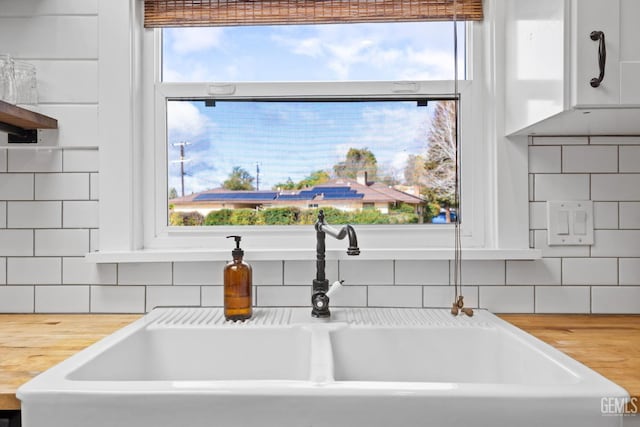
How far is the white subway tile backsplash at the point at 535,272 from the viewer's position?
1486 mm

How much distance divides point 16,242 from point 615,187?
1.91 meters

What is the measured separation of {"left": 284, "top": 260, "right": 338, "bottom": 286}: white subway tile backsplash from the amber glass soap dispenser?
189 millimetres

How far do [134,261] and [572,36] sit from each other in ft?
4.35

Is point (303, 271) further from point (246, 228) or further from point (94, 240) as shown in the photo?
point (94, 240)

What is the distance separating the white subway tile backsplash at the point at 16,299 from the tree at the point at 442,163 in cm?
135

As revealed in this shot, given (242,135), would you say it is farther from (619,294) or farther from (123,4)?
(619,294)

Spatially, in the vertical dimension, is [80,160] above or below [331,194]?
above

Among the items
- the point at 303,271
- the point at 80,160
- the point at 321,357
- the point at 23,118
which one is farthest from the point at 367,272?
the point at 23,118

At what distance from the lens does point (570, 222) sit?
148cm

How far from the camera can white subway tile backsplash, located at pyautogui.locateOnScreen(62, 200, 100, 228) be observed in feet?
4.93

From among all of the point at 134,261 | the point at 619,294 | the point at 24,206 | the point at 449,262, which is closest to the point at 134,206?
the point at 134,261

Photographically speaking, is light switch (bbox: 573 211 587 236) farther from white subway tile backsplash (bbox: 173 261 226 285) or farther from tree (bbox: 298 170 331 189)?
white subway tile backsplash (bbox: 173 261 226 285)

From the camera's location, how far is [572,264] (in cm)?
149

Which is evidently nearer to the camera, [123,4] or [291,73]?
[123,4]
